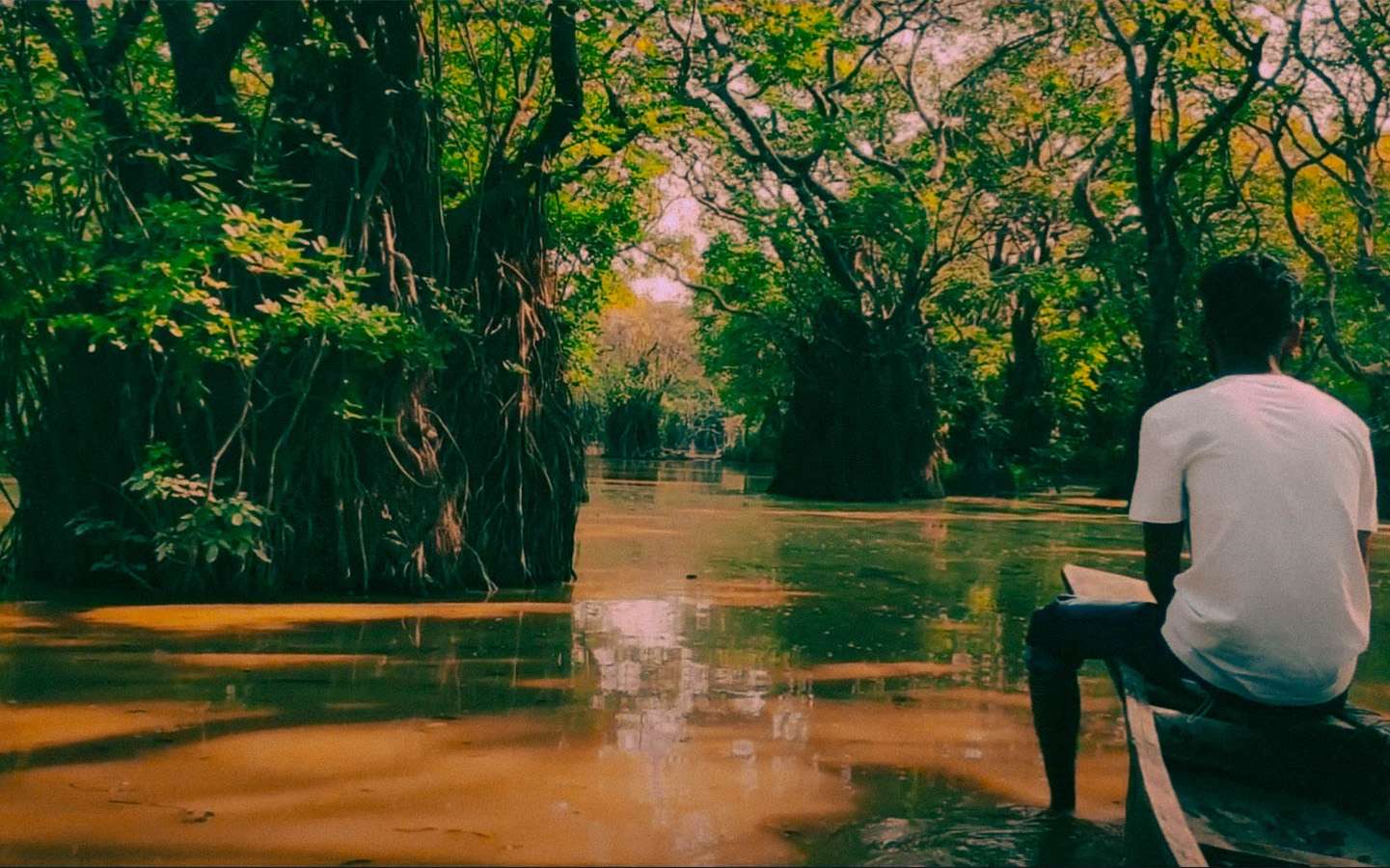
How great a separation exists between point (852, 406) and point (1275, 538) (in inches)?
784

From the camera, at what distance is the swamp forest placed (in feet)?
13.0

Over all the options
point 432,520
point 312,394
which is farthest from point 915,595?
point 312,394

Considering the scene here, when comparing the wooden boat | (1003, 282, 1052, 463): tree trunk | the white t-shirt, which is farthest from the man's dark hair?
(1003, 282, 1052, 463): tree trunk

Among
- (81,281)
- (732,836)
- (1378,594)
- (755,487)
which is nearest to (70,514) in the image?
(81,281)

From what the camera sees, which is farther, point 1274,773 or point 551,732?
point 551,732

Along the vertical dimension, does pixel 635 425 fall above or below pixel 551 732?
above

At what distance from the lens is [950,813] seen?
3928mm

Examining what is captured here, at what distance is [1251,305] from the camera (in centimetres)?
335

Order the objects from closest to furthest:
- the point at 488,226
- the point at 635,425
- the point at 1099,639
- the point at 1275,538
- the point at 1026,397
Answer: the point at 1275,538
the point at 1099,639
the point at 488,226
the point at 1026,397
the point at 635,425

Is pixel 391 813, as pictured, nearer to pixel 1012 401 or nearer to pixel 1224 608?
pixel 1224 608

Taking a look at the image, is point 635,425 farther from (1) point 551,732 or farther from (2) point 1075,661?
(2) point 1075,661

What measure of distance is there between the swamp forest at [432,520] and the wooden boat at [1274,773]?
450mm

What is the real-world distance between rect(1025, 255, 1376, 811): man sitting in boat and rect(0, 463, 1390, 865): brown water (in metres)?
0.70

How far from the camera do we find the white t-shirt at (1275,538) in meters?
3.11
